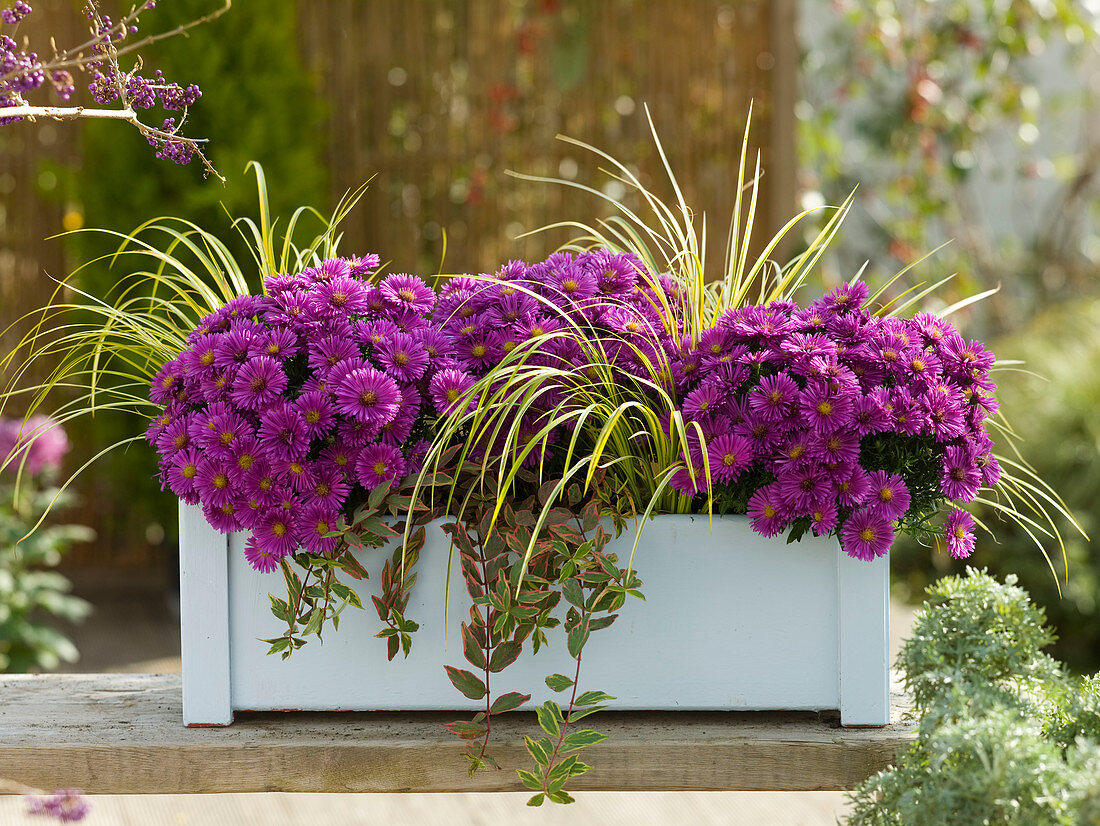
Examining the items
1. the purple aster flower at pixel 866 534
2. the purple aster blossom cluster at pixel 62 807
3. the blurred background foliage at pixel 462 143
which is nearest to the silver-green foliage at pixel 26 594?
the blurred background foliage at pixel 462 143

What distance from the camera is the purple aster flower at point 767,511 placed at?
37.8 inches

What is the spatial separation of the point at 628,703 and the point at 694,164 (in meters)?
2.66

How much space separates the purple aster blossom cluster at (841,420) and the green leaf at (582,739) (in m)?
0.23

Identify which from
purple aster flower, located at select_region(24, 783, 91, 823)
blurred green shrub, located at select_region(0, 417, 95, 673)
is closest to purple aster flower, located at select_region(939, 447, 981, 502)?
purple aster flower, located at select_region(24, 783, 91, 823)

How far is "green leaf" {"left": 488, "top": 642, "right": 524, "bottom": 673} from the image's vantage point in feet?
3.11

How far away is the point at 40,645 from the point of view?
242 centimetres

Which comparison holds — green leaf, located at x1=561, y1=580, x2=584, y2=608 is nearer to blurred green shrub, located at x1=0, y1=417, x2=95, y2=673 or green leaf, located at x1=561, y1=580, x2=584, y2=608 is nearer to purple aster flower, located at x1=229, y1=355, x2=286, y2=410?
purple aster flower, located at x1=229, y1=355, x2=286, y2=410

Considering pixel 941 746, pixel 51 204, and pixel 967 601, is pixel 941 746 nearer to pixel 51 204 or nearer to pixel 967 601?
pixel 967 601

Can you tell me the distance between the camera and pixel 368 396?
3.06 ft

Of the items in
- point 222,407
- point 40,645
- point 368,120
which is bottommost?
point 40,645

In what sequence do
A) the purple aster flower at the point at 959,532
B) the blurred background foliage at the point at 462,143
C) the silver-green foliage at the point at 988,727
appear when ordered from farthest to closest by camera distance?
the blurred background foliage at the point at 462,143 → the purple aster flower at the point at 959,532 → the silver-green foliage at the point at 988,727

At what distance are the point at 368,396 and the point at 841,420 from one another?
1.35 feet

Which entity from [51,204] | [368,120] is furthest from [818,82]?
[51,204]

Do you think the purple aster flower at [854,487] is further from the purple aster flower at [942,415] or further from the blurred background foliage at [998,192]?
the blurred background foliage at [998,192]
